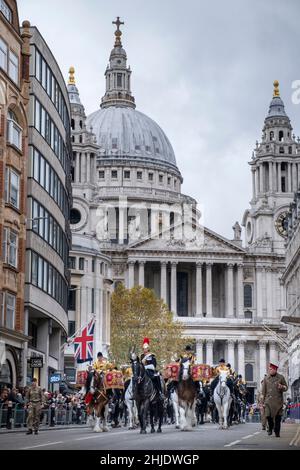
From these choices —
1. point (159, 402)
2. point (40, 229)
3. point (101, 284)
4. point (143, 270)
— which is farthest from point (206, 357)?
point (159, 402)

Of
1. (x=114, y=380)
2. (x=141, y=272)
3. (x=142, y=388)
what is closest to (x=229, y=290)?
(x=141, y=272)

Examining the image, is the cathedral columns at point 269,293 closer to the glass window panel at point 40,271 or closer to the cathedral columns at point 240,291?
the cathedral columns at point 240,291

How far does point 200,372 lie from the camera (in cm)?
4412

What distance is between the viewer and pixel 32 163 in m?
62.6

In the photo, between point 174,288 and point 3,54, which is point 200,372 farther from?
point 174,288

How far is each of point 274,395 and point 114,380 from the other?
16.2 meters

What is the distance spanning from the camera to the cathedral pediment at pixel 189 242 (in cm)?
18550

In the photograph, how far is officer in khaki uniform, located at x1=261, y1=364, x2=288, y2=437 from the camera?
108ft

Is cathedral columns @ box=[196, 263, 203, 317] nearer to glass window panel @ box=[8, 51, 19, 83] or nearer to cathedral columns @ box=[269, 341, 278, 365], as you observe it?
cathedral columns @ box=[269, 341, 278, 365]

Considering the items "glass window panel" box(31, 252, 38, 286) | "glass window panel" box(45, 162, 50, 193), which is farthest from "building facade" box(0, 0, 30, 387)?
"glass window panel" box(45, 162, 50, 193)

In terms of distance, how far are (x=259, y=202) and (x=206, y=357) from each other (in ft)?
103

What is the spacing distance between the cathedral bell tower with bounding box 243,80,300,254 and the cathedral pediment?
6.28m
